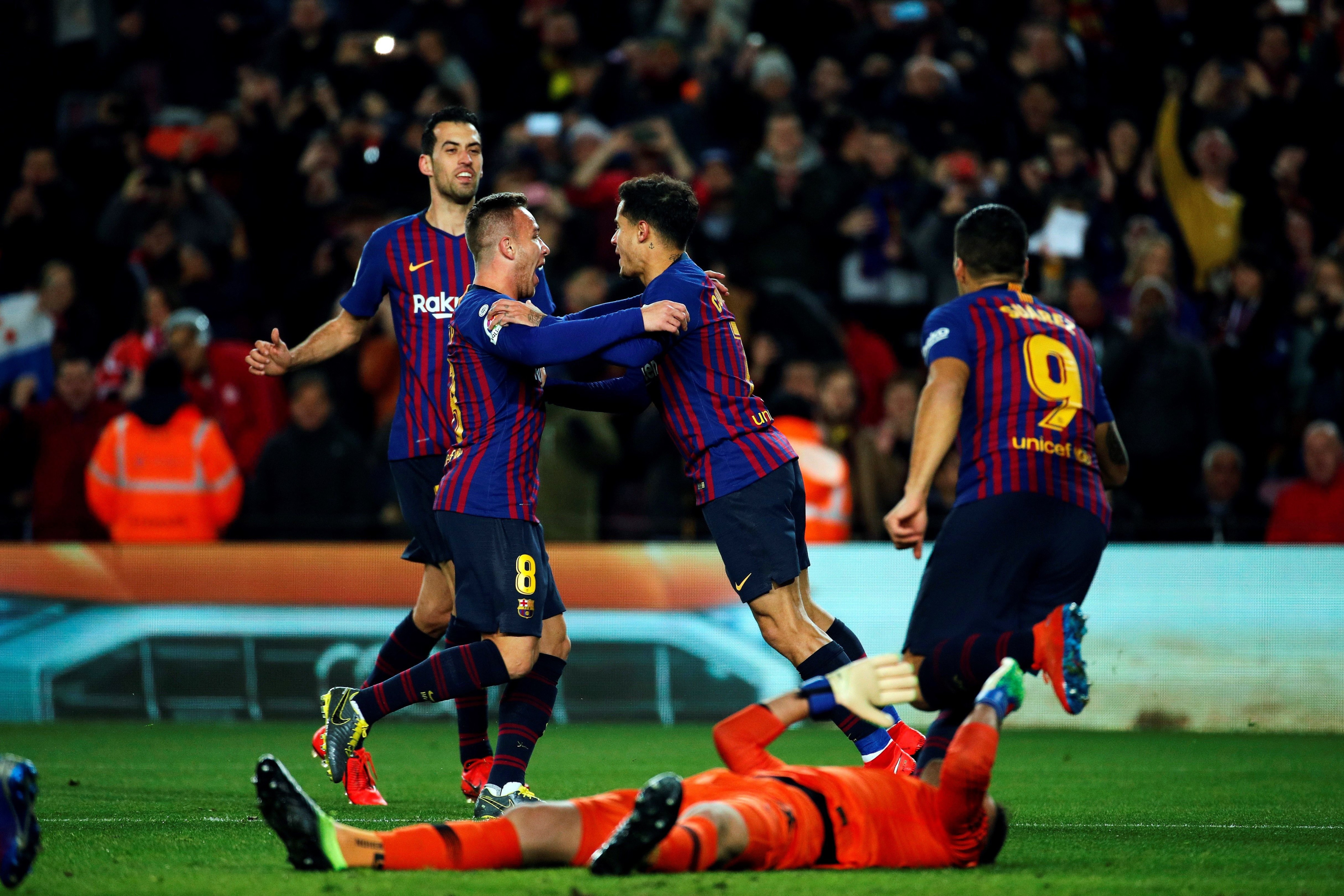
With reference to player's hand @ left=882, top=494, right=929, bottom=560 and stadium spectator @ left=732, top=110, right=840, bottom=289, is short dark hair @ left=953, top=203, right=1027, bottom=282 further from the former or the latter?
stadium spectator @ left=732, top=110, right=840, bottom=289

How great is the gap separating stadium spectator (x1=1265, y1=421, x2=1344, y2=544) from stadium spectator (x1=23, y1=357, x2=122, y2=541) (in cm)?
763

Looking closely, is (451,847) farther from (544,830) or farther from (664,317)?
(664,317)

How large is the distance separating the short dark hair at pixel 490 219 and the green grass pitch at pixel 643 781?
81.4 inches

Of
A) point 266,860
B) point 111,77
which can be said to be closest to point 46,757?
point 266,860

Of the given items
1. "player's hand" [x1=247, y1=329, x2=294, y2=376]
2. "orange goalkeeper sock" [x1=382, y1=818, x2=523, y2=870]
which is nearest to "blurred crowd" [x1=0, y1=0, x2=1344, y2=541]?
"player's hand" [x1=247, y1=329, x2=294, y2=376]

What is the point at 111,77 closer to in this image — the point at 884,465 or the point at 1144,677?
the point at 884,465

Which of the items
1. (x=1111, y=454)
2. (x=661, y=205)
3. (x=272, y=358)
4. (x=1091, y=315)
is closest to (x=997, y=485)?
(x=1111, y=454)

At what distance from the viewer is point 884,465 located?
1093 centimetres

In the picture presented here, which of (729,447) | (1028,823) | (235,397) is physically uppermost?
(729,447)

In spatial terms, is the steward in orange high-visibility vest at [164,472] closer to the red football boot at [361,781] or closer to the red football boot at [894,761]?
the red football boot at [361,781]

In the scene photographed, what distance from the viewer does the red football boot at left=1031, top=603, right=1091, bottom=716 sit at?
15.6ft

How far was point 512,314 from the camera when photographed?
18.9ft

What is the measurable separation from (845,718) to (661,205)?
6.45 ft

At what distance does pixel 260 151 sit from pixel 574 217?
10.5ft
